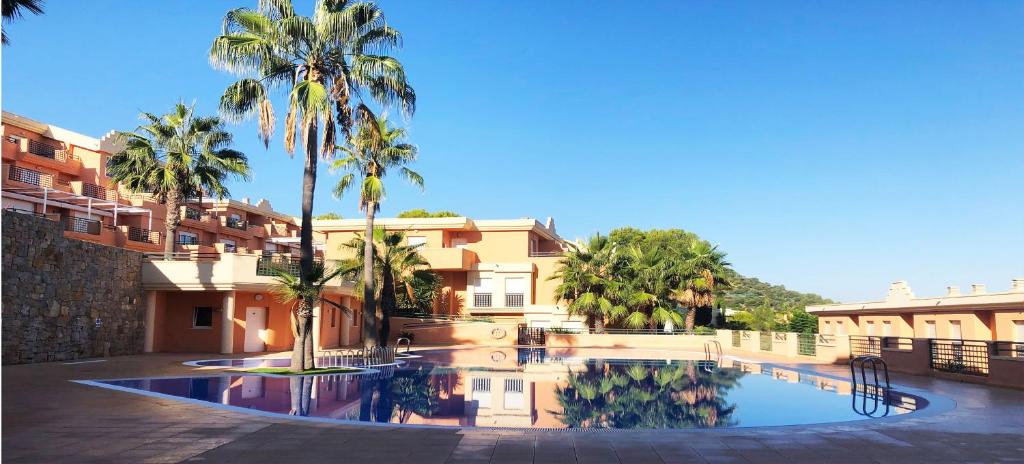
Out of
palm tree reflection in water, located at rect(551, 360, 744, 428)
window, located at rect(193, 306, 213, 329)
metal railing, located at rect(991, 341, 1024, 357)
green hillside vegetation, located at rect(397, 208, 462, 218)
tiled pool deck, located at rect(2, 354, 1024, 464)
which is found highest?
green hillside vegetation, located at rect(397, 208, 462, 218)

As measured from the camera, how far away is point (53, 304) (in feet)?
69.4

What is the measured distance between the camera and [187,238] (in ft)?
148

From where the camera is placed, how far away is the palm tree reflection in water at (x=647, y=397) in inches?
488

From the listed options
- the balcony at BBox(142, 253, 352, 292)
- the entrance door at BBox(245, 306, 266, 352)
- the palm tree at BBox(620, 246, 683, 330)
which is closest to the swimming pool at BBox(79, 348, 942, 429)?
the balcony at BBox(142, 253, 352, 292)

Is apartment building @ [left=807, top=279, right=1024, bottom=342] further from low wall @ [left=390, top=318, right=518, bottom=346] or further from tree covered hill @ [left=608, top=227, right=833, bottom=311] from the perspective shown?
low wall @ [left=390, top=318, right=518, bottom=346]

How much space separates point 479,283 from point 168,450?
36.1m

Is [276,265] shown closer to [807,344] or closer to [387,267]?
[387,267]

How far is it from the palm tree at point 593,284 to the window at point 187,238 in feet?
79.3

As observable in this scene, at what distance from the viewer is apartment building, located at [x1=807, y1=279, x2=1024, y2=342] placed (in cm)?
2599

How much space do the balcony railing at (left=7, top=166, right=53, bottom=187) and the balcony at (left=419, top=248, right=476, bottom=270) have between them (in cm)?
1984

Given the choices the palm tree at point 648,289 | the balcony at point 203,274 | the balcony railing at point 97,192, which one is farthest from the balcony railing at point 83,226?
the palm tree at point 648,289

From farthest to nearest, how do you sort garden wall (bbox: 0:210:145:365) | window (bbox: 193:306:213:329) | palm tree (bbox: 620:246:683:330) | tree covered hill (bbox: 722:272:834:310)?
tree covered hill (bbox: 722:272:834:310) → palm tree (bbox: 620:246:683:330) → window (bbox: 193:306:213:329) → garden wall (bbox: 0:210:145:365)

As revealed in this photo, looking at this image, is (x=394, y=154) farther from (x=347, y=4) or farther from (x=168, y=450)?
(x=168, y=450)

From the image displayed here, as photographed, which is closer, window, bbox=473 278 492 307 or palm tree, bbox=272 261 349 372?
palm tree, bbox=272 261 349 372
